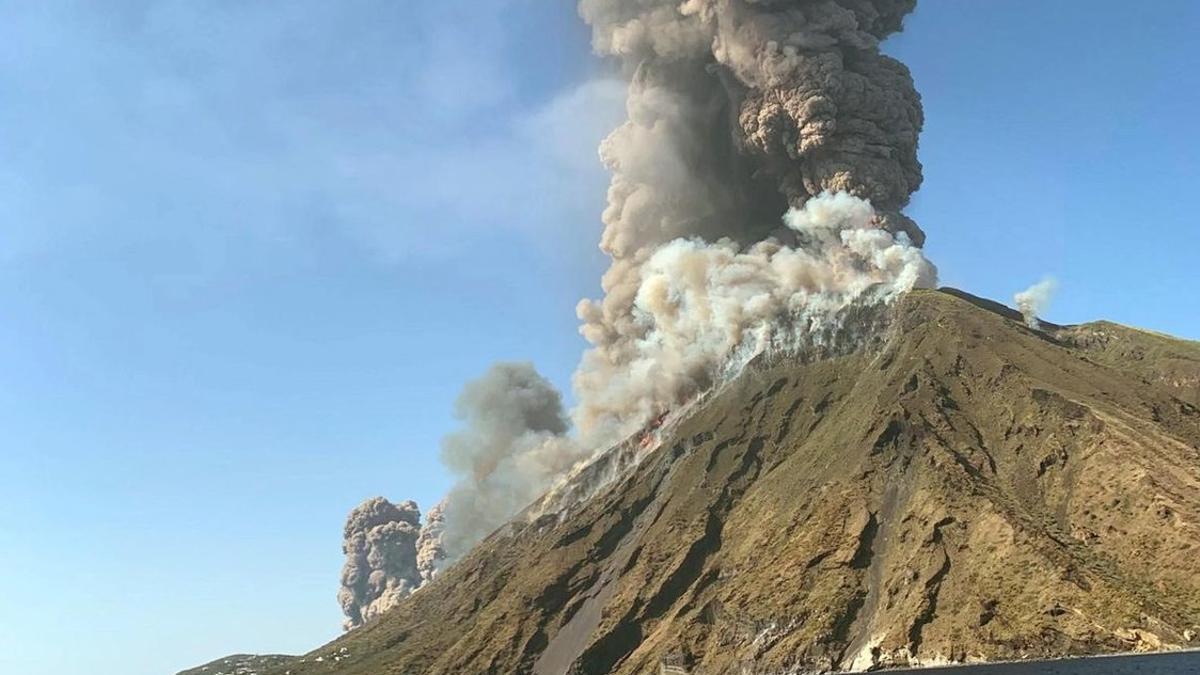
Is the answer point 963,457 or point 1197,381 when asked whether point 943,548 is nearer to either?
point 963,457

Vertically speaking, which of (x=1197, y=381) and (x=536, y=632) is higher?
(x=1197, y=381)

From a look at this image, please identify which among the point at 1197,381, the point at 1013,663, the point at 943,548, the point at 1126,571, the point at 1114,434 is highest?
the point at 1197,381

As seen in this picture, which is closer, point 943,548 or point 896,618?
point 896,618

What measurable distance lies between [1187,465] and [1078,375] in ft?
152

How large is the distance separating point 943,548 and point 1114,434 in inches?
1453

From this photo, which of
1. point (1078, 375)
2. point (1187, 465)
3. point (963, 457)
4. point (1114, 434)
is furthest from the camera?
point (1078, 375)

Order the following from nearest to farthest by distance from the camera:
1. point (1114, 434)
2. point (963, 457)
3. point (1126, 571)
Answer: point (1126, 571) → point (1114, 434) → point (963, 457)

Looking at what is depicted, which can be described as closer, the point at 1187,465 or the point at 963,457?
the point at 1187,465

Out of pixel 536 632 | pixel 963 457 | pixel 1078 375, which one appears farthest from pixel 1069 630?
pixel 536 632

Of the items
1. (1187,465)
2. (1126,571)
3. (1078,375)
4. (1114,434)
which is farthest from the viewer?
(1078,375)

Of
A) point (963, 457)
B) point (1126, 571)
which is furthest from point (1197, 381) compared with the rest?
point (1126, 571)

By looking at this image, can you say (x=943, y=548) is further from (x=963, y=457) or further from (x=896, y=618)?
(x=963, y=457)

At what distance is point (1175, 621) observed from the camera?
119500 mm

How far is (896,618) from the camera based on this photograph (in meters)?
144
